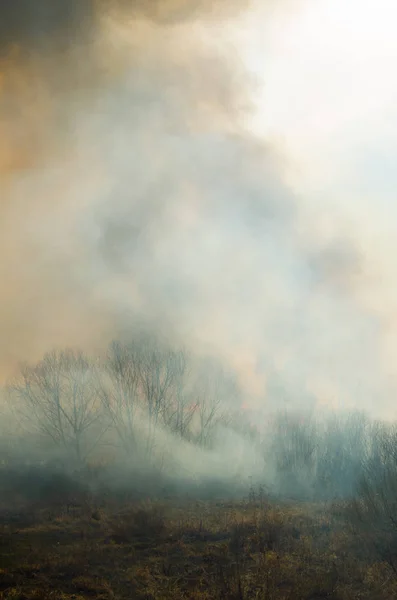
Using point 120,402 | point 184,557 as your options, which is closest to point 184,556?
point 184,557

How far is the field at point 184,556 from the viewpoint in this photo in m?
12.3

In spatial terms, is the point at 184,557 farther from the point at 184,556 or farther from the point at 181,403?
the point at 181,403

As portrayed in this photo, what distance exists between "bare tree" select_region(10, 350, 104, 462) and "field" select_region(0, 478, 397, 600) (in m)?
16.1

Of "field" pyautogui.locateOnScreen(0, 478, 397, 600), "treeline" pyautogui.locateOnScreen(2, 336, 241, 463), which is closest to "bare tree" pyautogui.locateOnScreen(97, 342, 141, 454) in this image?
"treeline" pyautogui.locateOnScreen(2, 336, 241, 463)

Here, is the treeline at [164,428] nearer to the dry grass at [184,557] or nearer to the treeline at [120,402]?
the treeline at [120,402]

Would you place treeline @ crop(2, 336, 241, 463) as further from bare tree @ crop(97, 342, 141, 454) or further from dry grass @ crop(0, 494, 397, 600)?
dry grass @ crop(0, 494, 397, 600)

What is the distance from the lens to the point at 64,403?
140 ft

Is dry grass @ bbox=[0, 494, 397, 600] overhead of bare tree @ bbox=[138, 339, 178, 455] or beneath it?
beneath

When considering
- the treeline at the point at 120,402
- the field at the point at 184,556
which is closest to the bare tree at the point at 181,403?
the treeline at the point at 120,402

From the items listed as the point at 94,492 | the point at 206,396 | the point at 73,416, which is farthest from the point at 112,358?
the point at 94,492

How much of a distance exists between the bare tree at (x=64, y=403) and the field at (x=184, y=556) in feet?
52.9

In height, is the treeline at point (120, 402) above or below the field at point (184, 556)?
above

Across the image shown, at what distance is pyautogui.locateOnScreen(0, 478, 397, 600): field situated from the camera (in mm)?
12258

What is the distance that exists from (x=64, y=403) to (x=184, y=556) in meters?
29.2
